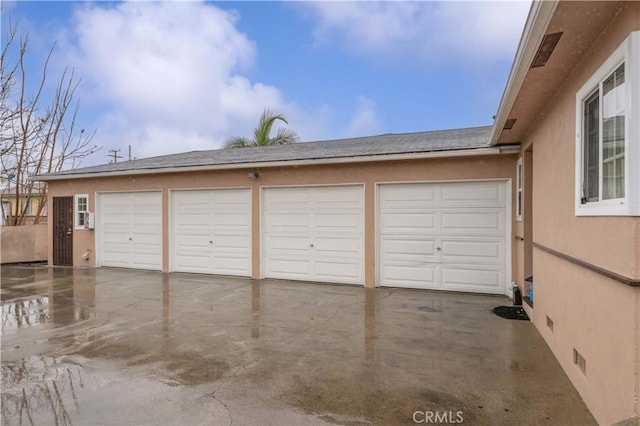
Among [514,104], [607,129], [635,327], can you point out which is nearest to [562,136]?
[514,104]

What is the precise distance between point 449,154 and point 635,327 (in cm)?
544

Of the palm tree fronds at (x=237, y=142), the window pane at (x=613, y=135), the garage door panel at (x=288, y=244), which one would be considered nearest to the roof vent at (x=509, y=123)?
the window pane at (x=613, y=135)

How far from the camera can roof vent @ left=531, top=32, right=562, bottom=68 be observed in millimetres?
3025

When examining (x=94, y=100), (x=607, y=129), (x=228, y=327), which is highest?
(x=94, y=100)

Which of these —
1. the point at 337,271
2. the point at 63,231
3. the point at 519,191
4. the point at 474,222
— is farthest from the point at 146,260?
the point at 519,191

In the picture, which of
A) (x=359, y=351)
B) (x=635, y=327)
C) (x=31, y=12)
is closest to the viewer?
(x=635, y=327)

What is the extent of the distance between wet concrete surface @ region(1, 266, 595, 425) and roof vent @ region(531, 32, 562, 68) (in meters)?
2.95

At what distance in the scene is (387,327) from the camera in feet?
17.9

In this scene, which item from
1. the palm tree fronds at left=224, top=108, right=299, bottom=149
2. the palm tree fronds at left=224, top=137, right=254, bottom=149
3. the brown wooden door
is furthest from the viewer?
the palm tree fronds at left=224, top=137, right=254, bottom=149

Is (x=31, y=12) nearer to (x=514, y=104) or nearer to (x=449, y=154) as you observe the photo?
(x=449, y=154)

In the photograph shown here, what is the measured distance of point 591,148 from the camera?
320 centimetres

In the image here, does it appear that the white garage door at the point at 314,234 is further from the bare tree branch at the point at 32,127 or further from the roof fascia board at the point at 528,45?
the bare tree branch at the point at 32,127

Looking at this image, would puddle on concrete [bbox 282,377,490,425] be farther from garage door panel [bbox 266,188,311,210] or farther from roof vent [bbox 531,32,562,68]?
garage door panel [bbox 266,188,311,210]

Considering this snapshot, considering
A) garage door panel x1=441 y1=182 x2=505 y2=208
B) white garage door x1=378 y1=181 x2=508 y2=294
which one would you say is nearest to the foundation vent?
white garage door x1=378 y1=181 x2=508 y2=294
